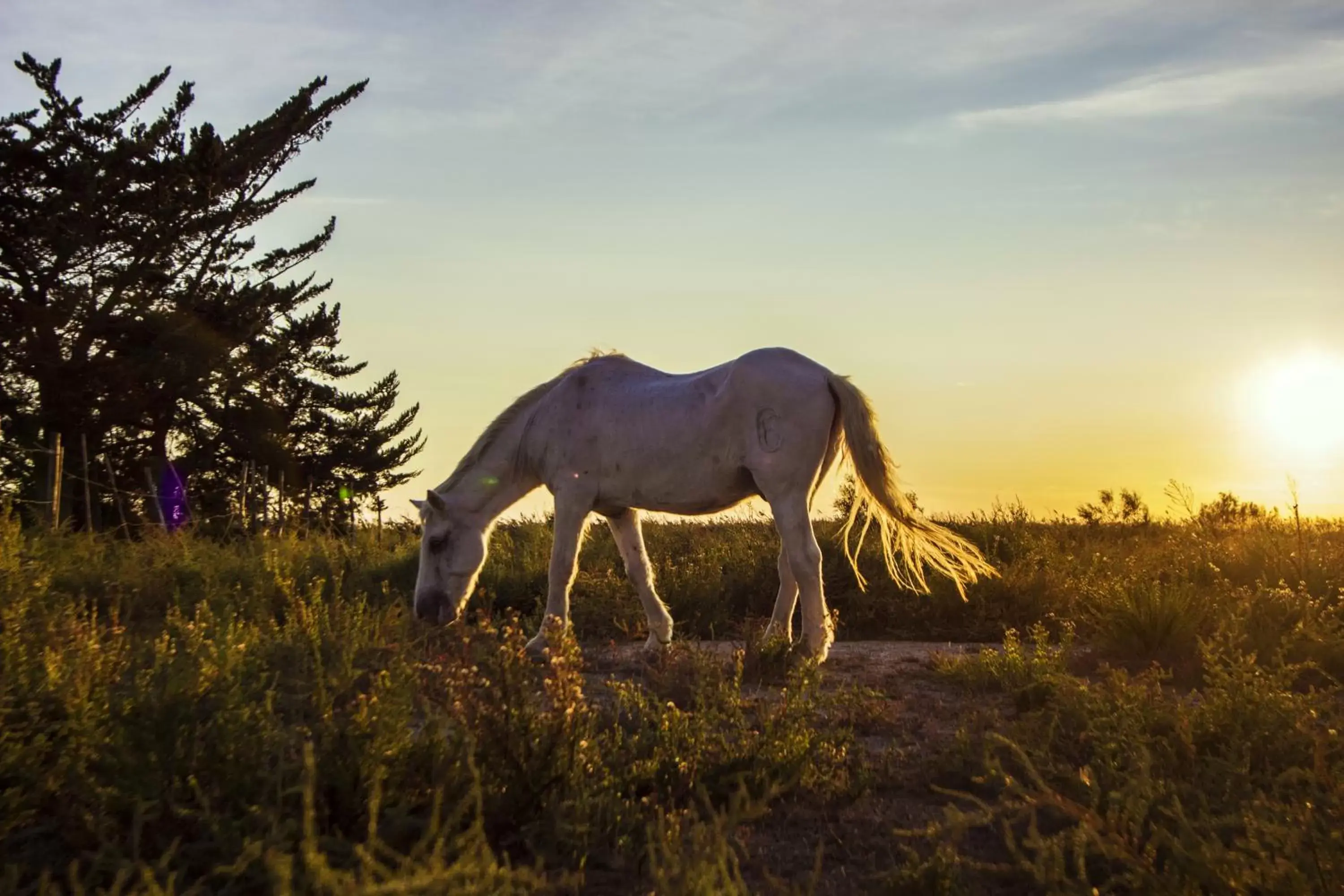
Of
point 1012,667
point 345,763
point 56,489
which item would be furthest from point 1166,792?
point 56,489

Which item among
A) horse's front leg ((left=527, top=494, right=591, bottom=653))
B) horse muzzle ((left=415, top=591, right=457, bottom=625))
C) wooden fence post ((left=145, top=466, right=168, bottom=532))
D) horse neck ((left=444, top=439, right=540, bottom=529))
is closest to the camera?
horse's front leg ((left=527, top=494, right=591, bottom=653))

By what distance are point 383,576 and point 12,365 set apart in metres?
16.6

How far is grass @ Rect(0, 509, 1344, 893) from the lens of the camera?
3432mm

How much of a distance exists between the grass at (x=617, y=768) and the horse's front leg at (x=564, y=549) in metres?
1.04

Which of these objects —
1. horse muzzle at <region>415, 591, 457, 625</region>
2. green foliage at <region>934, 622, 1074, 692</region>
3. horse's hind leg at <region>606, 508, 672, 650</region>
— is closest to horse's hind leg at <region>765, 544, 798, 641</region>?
horse's hind leg at <region>606, 508, 672, 650</region>

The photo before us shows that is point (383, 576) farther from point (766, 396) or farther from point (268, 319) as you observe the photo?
point (268, 319)

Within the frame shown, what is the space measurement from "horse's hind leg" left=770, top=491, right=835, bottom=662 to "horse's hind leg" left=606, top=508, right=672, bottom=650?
3.46ft

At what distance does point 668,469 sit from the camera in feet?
25.3

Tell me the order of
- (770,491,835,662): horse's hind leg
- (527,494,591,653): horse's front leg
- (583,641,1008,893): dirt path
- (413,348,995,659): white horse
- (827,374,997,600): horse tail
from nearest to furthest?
(583,641,1008,893): dirt path, (770,491,835,662): horse's hind leg, (413,348,995,659): white horse, (827,374,997,600): horse tail, (527,494,591,653): horse's front leg

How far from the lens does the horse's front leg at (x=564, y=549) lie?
7875 mm

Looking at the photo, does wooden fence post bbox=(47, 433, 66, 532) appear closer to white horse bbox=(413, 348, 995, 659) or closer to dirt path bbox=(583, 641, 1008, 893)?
white horse bbox=(413, 348, 995, 659)

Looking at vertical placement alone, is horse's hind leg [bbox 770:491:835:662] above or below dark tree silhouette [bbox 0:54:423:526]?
below

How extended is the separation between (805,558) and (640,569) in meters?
1.33

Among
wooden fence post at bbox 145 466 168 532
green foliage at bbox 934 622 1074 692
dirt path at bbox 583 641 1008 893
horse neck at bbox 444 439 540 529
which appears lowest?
dirt path at bbox 583 641 1008 893
